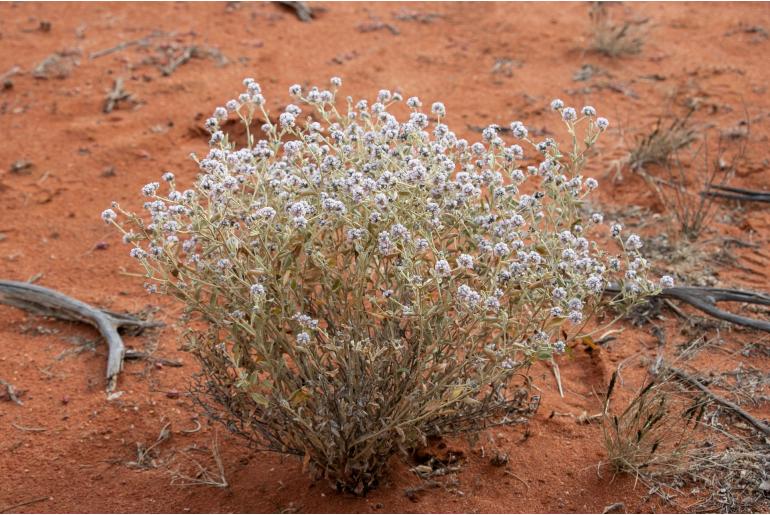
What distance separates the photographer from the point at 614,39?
738 cm

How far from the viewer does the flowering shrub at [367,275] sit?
9.29ft

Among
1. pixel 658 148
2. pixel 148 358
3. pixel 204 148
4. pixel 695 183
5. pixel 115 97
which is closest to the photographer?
pixel 148 358

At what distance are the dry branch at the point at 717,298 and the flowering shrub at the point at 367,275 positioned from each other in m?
1.25

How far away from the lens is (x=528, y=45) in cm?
791

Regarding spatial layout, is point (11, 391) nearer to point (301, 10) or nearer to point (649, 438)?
point (649, 438)

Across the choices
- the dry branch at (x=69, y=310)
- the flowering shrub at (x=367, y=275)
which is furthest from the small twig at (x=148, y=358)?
the flowering shrub at (x=367, y=275)

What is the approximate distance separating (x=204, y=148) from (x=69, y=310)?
81.8 inches

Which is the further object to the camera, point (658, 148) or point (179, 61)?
point (179, 61)

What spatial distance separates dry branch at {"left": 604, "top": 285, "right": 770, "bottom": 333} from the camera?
402 centimetres

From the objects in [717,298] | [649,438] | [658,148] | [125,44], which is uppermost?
[658,148]

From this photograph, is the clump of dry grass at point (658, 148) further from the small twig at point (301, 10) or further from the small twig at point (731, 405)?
the small twig at point (301, 10)

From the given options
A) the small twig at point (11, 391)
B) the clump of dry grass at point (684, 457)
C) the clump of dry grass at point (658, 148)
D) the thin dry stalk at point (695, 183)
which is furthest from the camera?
the clump of dry grass at point (658, 148)

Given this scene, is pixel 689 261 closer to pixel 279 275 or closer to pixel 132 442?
pixel 279 275

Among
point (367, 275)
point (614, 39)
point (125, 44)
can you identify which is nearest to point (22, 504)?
point (367, 275)
